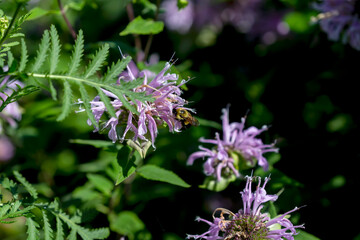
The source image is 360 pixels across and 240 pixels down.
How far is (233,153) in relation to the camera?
1.36 meters

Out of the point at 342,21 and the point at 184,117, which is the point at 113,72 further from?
the point at 342,21

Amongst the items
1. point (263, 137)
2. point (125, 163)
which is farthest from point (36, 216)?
point (263, 137)

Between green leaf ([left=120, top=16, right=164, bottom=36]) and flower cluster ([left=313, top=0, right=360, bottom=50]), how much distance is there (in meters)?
0.75

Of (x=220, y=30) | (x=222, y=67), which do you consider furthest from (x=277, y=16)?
(x=222, y=67)

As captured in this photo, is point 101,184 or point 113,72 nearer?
point 113,72

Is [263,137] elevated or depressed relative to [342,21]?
depressed

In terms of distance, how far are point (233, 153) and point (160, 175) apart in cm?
33

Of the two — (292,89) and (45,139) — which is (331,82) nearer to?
(292,89)

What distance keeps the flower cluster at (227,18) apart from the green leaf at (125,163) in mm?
1540

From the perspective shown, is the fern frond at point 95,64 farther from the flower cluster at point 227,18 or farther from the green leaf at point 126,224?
the flower cluster at point 227,18

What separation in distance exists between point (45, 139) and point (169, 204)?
0.62 meters

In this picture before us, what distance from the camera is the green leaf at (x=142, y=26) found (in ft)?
4.25

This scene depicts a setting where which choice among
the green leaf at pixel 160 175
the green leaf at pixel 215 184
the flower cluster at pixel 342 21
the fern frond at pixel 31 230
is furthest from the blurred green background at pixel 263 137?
the fern frond at pixel 31 230

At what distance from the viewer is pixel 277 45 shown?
87.7 inches
